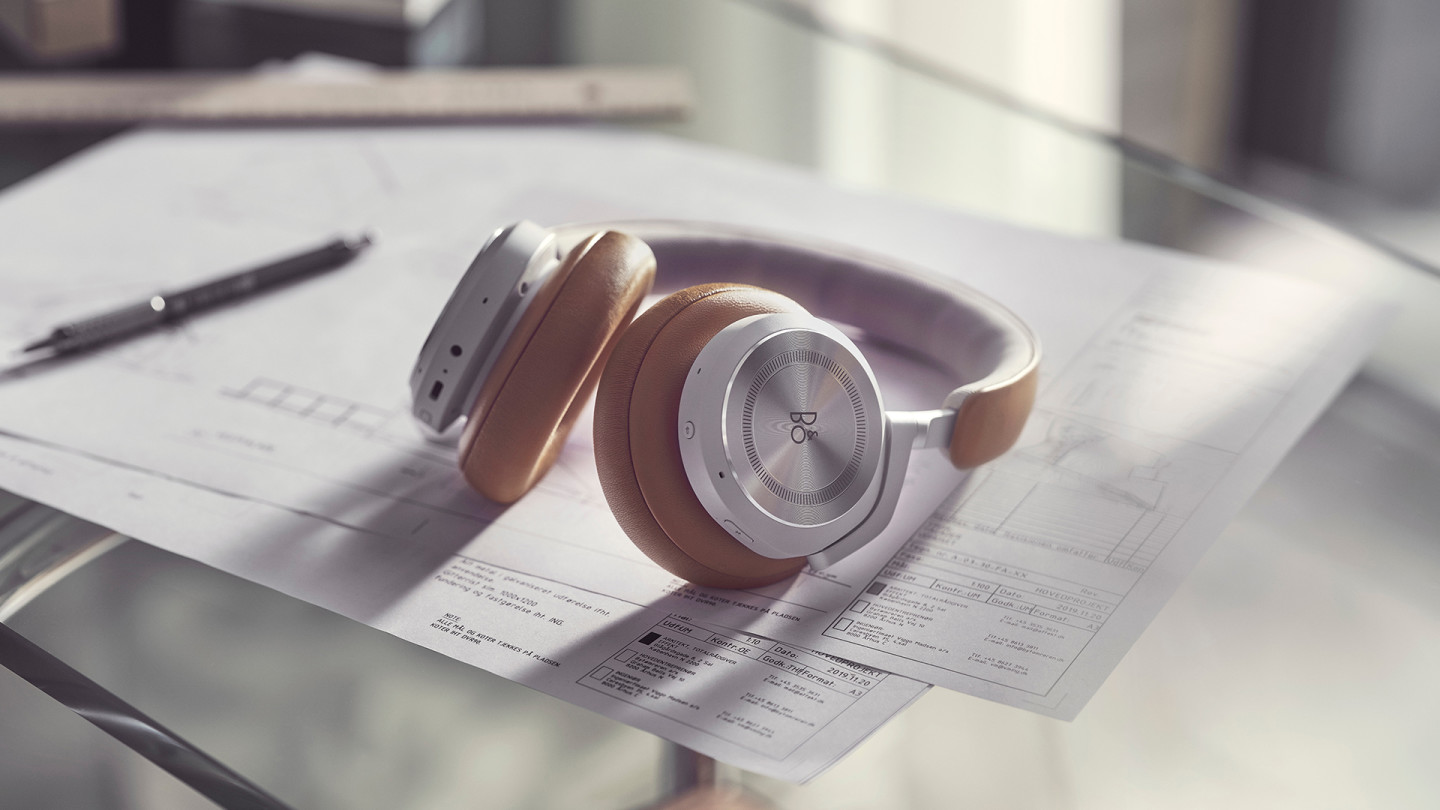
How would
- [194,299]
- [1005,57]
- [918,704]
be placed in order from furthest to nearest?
[1005,57]
[194,299]
[918,704]

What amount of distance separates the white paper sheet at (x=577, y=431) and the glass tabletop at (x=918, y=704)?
2 cm

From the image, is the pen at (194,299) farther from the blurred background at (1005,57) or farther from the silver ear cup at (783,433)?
the silver ear cup at (783,433)

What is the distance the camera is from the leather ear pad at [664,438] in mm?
488

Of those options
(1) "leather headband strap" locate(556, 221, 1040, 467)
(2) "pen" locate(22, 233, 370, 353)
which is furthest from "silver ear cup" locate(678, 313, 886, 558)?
(2) "pen" locate(22, 233, 370, 353)

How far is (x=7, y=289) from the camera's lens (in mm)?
830

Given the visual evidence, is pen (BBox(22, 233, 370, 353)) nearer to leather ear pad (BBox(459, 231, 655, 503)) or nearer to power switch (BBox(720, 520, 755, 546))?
leather ear pad (BBox(459, 231, 655, 503))

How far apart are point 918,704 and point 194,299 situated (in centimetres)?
57

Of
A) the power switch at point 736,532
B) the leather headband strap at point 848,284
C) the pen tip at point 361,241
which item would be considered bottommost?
the pen tip at point 361,241

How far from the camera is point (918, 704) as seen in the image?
0.46 m

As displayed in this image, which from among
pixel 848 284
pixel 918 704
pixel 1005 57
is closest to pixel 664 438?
pixel 918 704

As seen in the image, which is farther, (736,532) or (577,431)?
(577,431)

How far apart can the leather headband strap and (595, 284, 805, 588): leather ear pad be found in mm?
146

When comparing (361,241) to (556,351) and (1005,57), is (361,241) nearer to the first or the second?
(556,351)

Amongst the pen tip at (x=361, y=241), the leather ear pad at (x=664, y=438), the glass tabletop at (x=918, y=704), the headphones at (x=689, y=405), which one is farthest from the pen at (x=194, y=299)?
the leather ear pad at (x=664, y=438)
